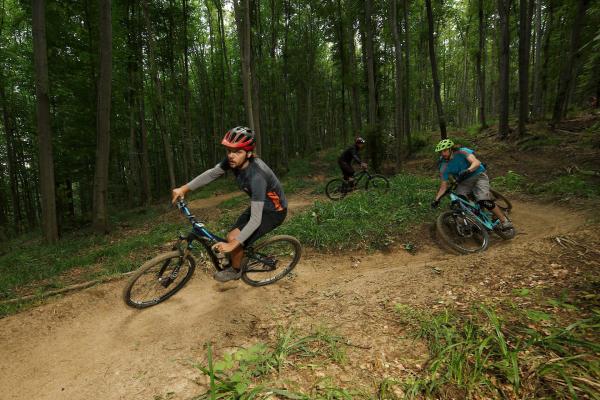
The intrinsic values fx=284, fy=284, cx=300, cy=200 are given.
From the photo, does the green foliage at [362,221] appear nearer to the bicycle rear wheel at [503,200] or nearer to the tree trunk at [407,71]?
the bicycle rear wheel at [503,200]

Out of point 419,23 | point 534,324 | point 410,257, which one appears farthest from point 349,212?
point 419,23

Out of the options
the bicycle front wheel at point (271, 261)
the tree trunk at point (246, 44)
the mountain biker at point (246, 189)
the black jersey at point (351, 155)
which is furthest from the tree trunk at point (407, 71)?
the mountain biker at point (246, 189)

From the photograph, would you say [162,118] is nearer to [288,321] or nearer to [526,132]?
[288,321]

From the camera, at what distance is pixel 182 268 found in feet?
16.8

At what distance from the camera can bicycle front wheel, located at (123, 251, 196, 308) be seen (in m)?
4.51

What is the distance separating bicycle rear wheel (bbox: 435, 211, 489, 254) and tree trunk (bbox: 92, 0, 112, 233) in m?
11.5

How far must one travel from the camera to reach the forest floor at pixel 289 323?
2945mm

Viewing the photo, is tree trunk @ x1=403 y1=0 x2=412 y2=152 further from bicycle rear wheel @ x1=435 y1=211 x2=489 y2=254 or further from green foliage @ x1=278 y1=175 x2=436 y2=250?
bicycle rear wheel @ x1=435 y1=211 x2=489 y2=254

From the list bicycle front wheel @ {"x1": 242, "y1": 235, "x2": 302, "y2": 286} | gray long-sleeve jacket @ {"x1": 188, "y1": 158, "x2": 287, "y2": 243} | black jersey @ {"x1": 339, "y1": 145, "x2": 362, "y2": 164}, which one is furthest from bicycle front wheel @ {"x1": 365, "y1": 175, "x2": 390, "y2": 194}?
gray long-sleeve jacket @ {"x1": 188, "y1": 158, "x2": 287, "y2": 243}

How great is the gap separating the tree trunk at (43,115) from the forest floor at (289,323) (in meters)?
7.05

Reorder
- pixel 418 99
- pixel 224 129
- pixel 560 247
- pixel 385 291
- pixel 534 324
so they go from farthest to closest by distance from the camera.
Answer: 1. pixel 418 99
2. pixel 224 129
3. pixel 560 247
4. pixel 385 291
5. pixel 534 324

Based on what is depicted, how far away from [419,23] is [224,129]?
75.1 feet

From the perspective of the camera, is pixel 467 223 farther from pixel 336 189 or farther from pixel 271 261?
pixel 336 189

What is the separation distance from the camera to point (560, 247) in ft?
15.6
